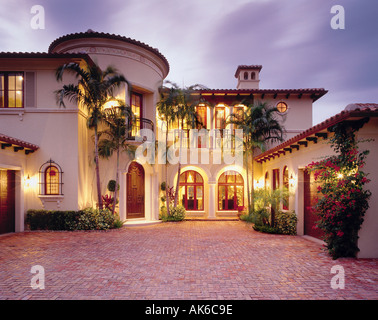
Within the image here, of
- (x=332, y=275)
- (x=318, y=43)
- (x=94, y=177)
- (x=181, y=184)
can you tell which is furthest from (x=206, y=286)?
(x=181, y=184)

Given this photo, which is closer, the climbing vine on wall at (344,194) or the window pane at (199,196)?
the climbing vine on wall at (344,194)

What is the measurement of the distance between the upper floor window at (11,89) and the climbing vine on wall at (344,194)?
12936 mm

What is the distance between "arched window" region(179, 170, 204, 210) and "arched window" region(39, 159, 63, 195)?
718 cm

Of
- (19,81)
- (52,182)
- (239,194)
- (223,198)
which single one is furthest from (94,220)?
(239,194)

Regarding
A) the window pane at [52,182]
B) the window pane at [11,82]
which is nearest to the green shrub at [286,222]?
the window pane at [52,182]

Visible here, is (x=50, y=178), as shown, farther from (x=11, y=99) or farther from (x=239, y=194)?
(x=239, y=194)

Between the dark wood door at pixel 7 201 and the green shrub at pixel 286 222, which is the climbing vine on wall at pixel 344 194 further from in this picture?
the dark wood door at pixel 7 201

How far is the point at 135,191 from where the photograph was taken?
13719mm

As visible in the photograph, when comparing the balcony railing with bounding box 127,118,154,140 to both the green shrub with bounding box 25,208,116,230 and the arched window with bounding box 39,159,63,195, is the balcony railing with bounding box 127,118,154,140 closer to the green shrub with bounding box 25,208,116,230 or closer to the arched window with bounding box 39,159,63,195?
the arched window with bounding box 39,159,63,195

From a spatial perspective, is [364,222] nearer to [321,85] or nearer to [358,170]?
[358,170]

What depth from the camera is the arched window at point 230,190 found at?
15750 mm

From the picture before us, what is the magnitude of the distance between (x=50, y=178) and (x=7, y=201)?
1.86 metres

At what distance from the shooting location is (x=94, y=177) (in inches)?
499

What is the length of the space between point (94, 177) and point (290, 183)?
9660 mm
